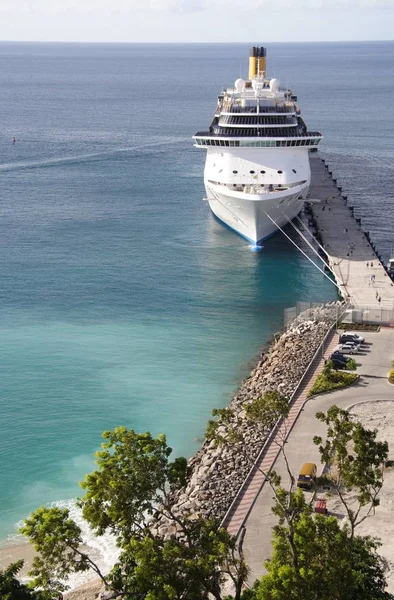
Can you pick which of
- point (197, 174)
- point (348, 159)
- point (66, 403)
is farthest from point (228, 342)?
point (348, 159)

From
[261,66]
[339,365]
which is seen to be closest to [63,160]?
[261,66]

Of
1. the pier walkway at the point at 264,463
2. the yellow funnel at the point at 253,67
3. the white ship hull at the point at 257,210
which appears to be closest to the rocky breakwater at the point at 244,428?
the pier walkway at the point at 264,463

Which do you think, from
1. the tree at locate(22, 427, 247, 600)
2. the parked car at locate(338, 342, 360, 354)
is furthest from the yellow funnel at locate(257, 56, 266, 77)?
the tree at locate(22, 427, 247, 600)

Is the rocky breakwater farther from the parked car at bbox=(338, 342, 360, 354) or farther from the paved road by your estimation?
the parked car at bbox=(338, 342, 360, 354)

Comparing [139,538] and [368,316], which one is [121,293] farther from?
[139,538]

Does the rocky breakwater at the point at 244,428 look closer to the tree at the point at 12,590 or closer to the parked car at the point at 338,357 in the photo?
the parked car at the point at 338,357

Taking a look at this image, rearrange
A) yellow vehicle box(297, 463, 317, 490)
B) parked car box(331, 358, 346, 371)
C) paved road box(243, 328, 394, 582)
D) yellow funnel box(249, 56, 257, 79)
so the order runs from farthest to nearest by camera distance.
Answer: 1. yellow funnel box(249, 56, 257, 79)
2. parked car box(331, 358, 346, 371)
3. yellow vehicle box(297, 463, 317, 490)
4. paved road box(243, 328, 394, 582)
